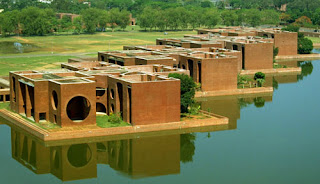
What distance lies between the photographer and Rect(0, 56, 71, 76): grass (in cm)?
6169

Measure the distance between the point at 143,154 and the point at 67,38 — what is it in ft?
196

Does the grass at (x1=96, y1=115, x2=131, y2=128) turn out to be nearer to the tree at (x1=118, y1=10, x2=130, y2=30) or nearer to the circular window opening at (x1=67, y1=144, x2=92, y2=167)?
the circular window opening at (x1=67, y1=144, x2=92, y2=167)

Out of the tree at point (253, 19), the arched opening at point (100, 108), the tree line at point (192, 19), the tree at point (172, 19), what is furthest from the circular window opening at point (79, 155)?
the tree at point (253, 19)

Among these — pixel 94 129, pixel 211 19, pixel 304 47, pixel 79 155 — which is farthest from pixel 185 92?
pixel 211 19

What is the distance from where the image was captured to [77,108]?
1617 inches

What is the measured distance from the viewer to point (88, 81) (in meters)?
40.1

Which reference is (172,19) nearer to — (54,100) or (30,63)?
(30,63)

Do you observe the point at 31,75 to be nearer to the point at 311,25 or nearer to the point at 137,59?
the point at 137,59

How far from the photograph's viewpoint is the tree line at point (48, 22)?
97.2 metres

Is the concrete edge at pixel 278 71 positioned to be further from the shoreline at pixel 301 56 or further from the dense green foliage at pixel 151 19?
the dense green foliage at pixel 151 19

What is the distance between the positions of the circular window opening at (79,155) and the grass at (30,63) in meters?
22.9

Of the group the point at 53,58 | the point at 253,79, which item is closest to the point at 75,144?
the point at 253,79

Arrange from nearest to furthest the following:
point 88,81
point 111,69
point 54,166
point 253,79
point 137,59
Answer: point 54,166 → point 88,81 → point 111,69 → point 137,59 → point 253,79

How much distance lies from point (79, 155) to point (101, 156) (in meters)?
1.20
